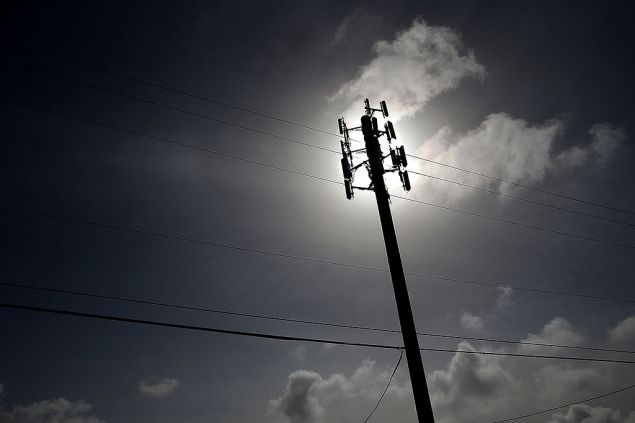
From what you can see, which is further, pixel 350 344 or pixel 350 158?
pixel 350 158

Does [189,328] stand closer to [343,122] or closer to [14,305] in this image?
[14,305]

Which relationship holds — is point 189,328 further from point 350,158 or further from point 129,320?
point 350,158

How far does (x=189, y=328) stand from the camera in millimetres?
8547

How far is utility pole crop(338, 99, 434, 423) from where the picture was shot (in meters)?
8.49

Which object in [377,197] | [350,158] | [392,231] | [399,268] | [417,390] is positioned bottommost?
[417,390]

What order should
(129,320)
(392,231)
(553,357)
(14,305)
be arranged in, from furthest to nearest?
(553,357) < (392,231) < (129,320) < (14,305)

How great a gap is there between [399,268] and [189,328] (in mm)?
5641

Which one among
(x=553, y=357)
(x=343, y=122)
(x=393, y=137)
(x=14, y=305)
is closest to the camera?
(x=14, y=305)

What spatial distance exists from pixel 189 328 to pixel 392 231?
6.04 meters

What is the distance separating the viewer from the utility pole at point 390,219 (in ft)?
27.9

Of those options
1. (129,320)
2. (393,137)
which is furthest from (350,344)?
(393,137)

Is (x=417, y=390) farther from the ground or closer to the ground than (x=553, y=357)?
closer to the ground

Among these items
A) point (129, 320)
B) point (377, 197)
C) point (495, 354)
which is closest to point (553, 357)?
point (495, 354)

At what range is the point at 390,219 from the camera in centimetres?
1062
